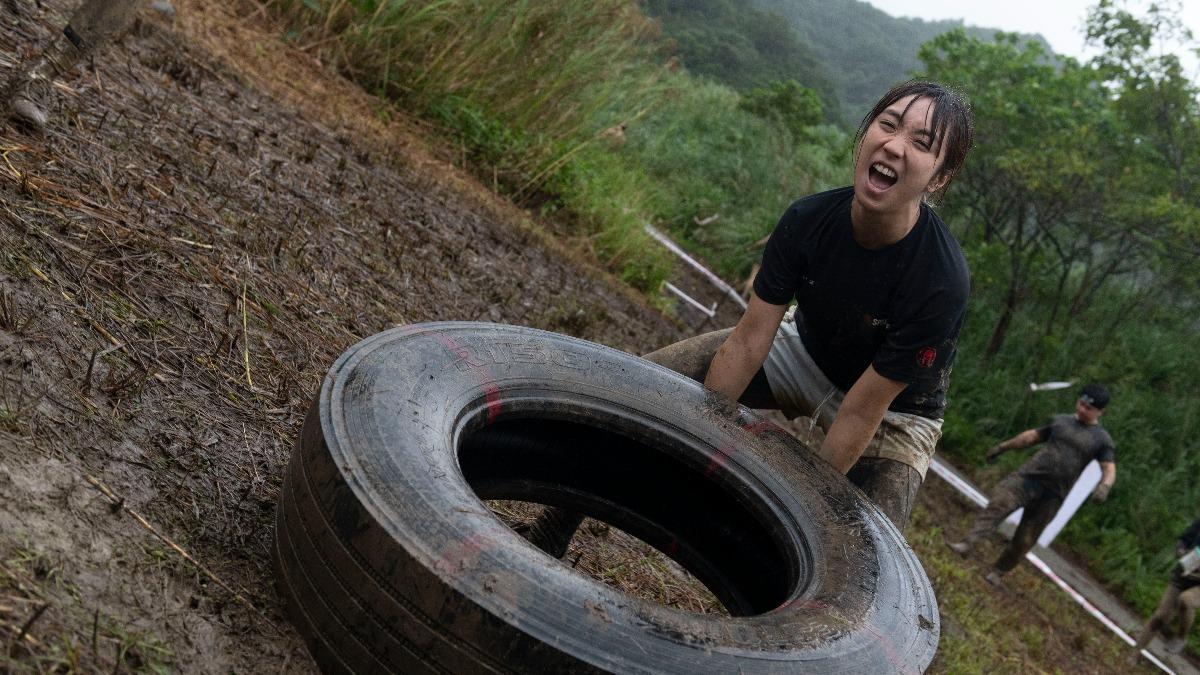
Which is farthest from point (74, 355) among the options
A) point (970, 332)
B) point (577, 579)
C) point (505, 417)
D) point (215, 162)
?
point (970, 332)

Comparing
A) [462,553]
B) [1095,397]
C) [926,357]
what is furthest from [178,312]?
[1095,397]

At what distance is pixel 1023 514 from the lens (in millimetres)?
10227

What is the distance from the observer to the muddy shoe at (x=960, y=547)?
9738 millimetres

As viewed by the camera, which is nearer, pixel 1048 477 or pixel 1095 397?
pixel 1095 397

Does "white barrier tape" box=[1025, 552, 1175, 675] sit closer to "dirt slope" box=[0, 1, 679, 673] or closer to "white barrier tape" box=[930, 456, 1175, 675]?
"white barrier tape" box=[930, 456, 1175, 675]

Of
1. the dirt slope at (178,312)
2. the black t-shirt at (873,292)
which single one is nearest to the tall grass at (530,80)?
the dirt slope at (178,312)

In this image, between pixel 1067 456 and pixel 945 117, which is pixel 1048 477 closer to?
pixel 1067 456

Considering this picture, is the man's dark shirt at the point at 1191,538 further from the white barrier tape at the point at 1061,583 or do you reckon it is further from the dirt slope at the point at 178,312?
the dirt slope at the point at 178,312

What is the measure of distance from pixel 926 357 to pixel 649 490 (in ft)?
2.71

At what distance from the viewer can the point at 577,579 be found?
1.84m

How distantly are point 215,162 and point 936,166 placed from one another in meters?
2.66

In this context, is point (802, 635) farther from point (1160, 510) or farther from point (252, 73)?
point (1160, 510)

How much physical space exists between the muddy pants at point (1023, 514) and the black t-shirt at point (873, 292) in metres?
7.38

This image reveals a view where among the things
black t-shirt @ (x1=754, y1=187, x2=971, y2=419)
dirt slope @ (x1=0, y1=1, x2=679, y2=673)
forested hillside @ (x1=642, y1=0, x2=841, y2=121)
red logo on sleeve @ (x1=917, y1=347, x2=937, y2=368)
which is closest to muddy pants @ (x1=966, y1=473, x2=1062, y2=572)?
dirt slope @ (x1=0, y1=1, x2=679, y2=673)
